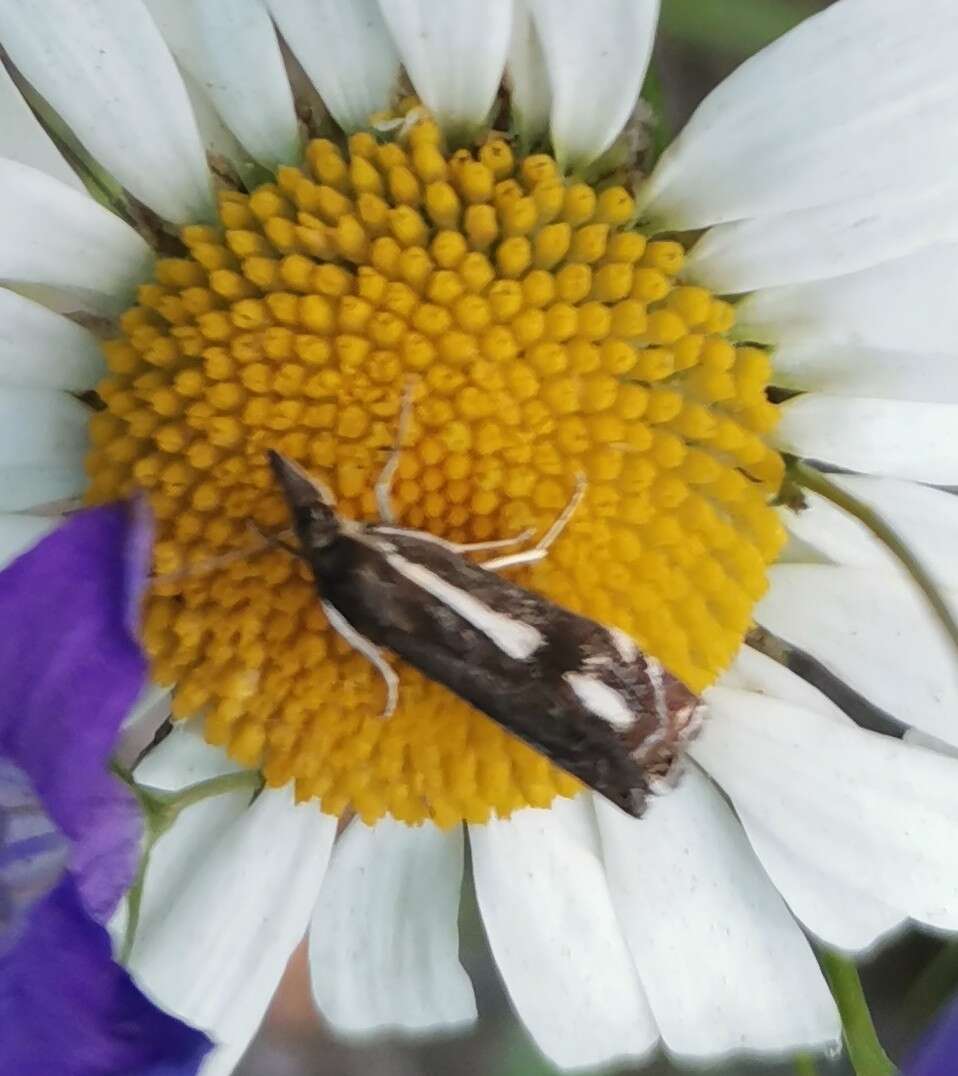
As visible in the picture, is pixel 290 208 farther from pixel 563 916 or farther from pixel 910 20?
pixel 563 916

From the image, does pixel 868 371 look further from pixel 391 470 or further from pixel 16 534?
pixel 16 534

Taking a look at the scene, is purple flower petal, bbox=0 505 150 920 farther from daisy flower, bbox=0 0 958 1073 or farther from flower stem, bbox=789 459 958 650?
flower stem, bbox=789 459 958 650

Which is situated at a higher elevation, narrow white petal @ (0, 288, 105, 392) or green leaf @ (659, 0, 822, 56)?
green leaf @ (659, 0, 822, 56)

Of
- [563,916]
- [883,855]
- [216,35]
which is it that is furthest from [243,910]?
[216,35]

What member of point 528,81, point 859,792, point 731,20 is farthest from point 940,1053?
point 731,20

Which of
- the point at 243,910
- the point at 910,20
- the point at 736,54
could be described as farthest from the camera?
the point at 736,54

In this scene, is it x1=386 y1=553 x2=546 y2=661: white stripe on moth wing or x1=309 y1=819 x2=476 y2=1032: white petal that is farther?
x1=309 y1=819 x2=476 y2=1032: white petal

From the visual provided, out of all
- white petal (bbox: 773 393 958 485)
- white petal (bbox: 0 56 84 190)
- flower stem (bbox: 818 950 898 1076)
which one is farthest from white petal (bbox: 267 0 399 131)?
flower stem (bbox: 818 950 898 1076)
